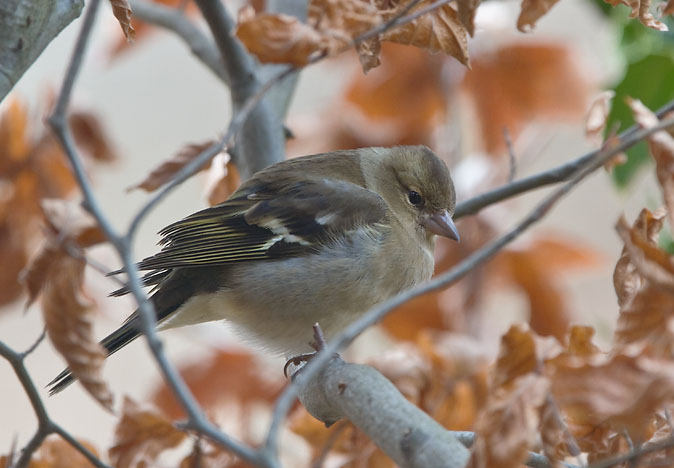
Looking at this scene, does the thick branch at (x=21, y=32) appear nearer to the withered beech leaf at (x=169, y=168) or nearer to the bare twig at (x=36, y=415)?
the bare twig at (x=36, y=415)

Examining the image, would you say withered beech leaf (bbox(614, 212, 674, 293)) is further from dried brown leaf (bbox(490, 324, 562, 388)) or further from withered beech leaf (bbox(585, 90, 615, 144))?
withered beech leaf (bbox(585, 90, 615, 144))

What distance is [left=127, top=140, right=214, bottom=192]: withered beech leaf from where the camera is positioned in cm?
209

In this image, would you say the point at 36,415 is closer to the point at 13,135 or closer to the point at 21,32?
the point at 21,32

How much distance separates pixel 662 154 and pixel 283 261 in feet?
4.10

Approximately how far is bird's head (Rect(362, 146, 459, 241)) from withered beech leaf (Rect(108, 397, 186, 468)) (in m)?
1.04

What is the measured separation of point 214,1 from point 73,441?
1087 millimetres

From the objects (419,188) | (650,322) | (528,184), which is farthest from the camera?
(419,188)

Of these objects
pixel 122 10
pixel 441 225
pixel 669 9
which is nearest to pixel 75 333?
pixel 122 10

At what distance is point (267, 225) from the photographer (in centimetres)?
229

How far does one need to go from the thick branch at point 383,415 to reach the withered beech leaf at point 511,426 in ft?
0.37

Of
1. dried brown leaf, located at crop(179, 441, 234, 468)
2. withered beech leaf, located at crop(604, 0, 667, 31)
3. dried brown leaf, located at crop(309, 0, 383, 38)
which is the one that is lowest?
dried brown leaf, located at crop(179, 441, 234, 468)

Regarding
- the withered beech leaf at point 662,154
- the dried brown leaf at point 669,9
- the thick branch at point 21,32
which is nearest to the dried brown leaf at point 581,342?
the withered beech leaf at point 662,154

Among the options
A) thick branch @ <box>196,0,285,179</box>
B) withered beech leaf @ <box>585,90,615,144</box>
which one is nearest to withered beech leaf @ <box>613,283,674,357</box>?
withered beech leaf @ <box>585,90,615,144</box>

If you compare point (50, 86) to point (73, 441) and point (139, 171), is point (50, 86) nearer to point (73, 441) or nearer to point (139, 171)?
point (73, 441)
